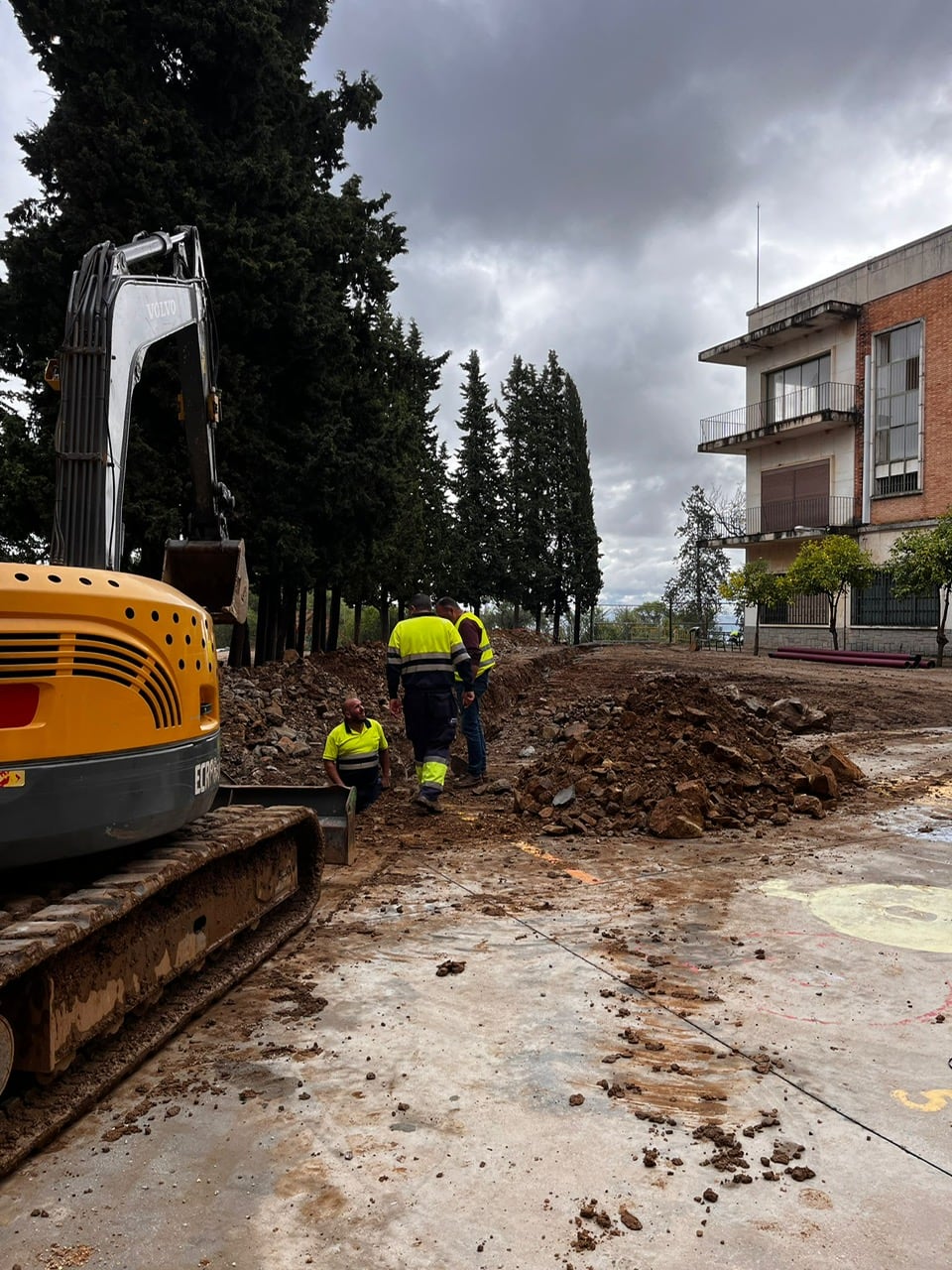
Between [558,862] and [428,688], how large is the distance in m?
2.17

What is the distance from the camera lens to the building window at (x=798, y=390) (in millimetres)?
35844

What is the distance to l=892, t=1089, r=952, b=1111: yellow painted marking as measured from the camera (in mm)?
3012

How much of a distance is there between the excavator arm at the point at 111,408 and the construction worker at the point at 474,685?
2916 millimetres

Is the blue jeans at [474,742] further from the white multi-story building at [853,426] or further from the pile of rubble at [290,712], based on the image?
the white multi-story building at [853,426]

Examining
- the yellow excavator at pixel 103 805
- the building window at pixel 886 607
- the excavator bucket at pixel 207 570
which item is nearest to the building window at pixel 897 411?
the building window at pixel 886 607

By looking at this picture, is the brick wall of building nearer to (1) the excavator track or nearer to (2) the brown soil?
(2) the brown soil

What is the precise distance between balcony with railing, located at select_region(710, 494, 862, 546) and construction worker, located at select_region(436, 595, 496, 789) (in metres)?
27.6

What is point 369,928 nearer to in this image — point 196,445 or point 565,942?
point 565,942

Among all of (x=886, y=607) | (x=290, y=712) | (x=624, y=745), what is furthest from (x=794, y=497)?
(x=624, y=745)

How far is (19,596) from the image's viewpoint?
2.99 metres

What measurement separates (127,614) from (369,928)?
2373mm

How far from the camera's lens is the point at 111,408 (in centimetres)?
461

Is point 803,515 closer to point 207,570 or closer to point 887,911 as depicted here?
point 887,911

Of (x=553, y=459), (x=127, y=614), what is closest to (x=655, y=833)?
(x=127, y=614)
